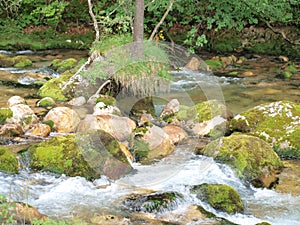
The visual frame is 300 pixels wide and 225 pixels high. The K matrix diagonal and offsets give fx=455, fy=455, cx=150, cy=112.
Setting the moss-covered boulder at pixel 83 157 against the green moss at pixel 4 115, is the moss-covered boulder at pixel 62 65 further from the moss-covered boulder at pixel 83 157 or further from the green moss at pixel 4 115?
the moss-covered boulder at pixel 83 157

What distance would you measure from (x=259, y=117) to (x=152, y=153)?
2.28m

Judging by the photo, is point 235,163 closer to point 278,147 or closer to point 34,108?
point 278,147

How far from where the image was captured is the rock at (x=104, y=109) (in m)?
9.23

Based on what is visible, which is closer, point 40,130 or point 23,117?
point 40,130

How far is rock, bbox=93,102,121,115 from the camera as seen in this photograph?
9.23 meters

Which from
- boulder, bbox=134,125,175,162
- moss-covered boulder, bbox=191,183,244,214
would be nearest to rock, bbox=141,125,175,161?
boulder, bbox=134,125,175,162

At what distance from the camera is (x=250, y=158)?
720cm

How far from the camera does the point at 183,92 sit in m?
12.0

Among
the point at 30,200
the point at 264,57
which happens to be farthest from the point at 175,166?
the point at 264,57

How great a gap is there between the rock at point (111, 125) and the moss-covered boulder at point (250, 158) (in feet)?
5.13

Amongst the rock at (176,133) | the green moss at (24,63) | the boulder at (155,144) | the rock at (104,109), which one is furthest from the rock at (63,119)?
the green moss at (24,63)

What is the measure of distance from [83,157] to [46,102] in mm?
3512

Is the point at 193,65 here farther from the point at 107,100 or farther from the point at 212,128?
the point at 212,128

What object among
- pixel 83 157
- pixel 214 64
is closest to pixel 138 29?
pixel 83 157
